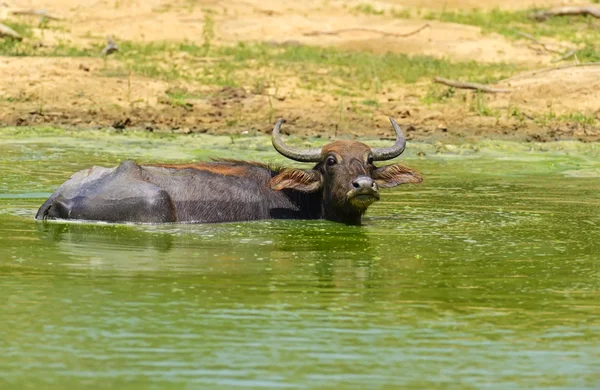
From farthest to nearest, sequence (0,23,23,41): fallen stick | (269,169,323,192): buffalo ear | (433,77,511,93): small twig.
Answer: (0,23,23,41): fallen stick
(433,77,511,93): small twig
(269,169,323,192): buffalo ear

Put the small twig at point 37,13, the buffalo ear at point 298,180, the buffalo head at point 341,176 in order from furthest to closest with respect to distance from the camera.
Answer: the small twig at point 37,13
the buffalo ear at point 298,180
the buffalo head at point 341,176

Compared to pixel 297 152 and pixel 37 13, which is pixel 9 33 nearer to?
pixel 37 13

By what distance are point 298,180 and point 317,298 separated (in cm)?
351

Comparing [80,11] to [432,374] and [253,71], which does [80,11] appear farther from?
[432,374]

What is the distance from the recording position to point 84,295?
7.93 metres

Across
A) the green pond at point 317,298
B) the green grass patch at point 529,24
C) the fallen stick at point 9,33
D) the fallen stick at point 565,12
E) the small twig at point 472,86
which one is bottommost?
the green pond at point 317,298

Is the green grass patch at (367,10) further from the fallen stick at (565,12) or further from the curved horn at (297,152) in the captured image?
the curved horn at (297,152)

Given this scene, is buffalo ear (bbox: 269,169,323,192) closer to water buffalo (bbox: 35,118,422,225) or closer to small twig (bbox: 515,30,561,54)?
water buffalo (bbox: 35,118,422,225)

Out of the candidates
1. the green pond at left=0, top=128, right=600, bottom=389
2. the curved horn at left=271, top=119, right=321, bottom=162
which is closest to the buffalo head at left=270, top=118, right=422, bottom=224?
the curved horn at left=271, top=119, right=321, bottom=162

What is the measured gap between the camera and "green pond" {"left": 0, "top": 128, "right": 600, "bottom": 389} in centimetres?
636

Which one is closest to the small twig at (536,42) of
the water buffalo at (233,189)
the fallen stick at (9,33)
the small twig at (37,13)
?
the small twig at (37,13)

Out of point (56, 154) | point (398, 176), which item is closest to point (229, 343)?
point (398, 176)

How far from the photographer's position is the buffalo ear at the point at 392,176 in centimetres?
1169

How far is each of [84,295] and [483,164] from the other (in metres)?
8.51
